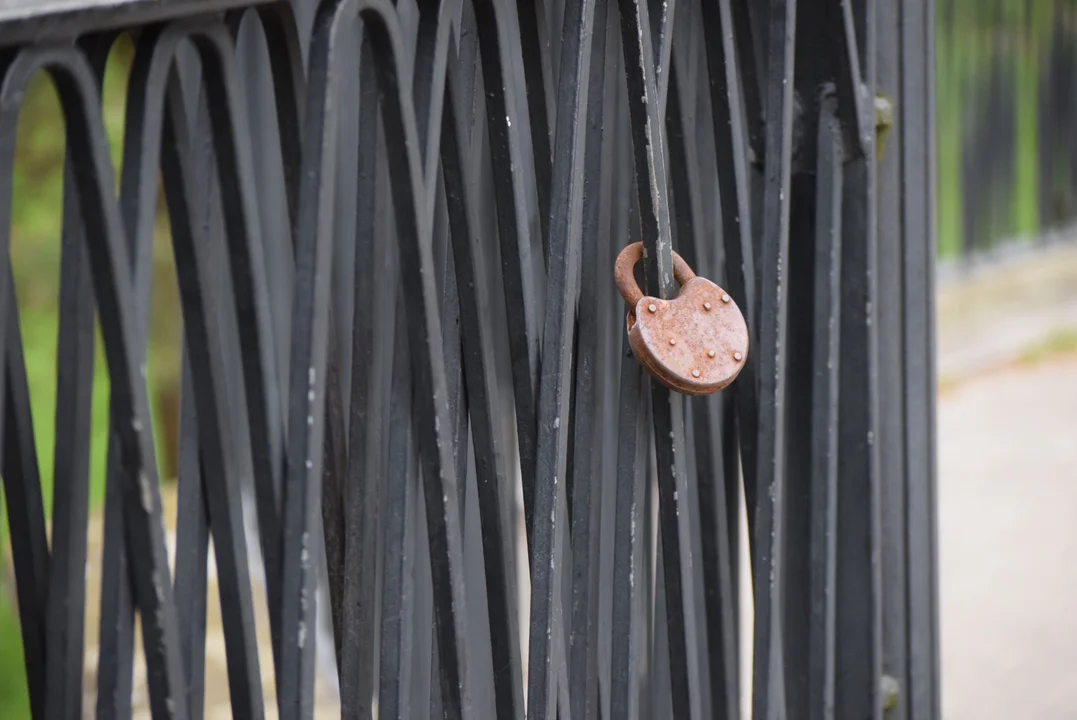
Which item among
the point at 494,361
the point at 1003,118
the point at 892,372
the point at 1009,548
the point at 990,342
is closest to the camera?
the point at 494,361

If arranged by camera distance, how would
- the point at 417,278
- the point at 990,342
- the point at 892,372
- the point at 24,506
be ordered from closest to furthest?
the point at 24,506 → the point at 417,278 → the point at 892,372 → the point at 990,342

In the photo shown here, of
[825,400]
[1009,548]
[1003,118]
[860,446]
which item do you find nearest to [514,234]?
[825,400]

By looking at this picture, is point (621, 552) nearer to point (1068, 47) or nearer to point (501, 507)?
point (501, 507)

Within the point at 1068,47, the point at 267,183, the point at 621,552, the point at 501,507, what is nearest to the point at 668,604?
the point at 621,552

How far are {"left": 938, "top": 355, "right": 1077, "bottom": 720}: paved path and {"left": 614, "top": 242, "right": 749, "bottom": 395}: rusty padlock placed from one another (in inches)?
101

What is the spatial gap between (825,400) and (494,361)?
40 cm

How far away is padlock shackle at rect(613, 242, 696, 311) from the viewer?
113 centimetres

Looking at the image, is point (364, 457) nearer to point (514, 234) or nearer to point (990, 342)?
point (514, 234)

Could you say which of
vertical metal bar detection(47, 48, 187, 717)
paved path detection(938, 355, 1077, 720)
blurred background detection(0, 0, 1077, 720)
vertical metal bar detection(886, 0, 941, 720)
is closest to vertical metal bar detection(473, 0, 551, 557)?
vertical metal bar detection(47, 48, 187, 717)

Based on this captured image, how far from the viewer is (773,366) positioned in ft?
4.27

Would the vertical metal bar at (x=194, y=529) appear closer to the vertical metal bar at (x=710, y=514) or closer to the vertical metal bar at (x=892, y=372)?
the vertical metal bar at (x=710, y=514)

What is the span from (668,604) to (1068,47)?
289 inches

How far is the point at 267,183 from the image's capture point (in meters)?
2.19

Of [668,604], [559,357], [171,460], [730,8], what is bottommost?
[171,460]
